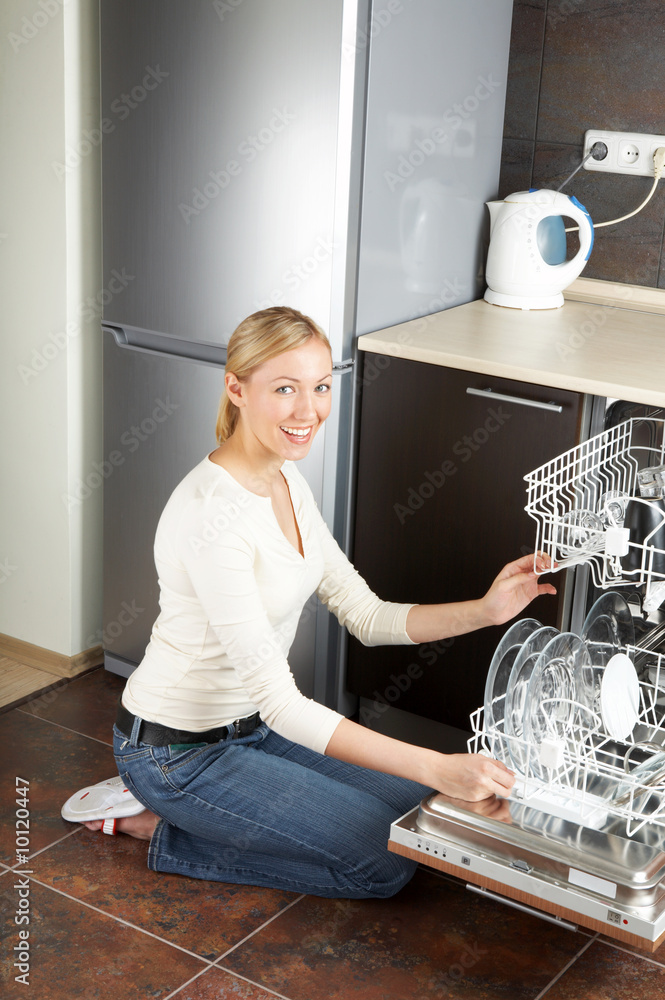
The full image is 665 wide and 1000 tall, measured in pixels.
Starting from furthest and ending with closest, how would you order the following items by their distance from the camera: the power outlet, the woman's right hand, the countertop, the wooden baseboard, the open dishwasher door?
the wooden baseboard
the power outlet
the countertop
the woman's right hand
the open dishwasher door

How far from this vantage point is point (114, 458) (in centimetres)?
240

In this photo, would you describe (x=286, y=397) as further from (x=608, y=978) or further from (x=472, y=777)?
(x=608, y=978)

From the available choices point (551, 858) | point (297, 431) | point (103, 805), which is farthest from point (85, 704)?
point (551, 858)

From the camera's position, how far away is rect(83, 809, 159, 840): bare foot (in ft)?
6.42

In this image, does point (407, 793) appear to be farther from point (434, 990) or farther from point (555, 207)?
point (555, 207)

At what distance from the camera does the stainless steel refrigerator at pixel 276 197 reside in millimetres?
1995

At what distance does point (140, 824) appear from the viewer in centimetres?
196

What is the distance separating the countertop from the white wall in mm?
669

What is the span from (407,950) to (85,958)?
48cm

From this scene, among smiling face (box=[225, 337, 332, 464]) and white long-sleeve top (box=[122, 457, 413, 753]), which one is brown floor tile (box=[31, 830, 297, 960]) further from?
smiling face (box=[225, 337, 332, 464])

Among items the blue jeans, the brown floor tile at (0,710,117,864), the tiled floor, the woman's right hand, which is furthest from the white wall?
the woman's right hand

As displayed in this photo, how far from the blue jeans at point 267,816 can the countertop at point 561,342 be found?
75cm

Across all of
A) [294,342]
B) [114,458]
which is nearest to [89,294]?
[114,458]

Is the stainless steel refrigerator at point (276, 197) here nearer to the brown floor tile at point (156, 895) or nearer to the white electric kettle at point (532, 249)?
the white electric kettle at point (532, 249)
